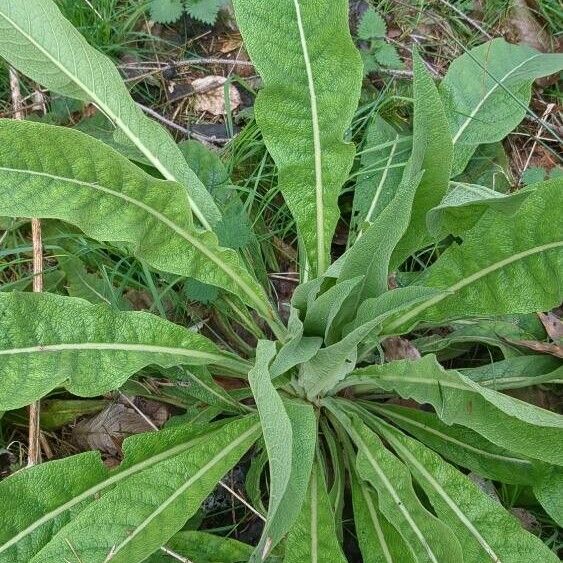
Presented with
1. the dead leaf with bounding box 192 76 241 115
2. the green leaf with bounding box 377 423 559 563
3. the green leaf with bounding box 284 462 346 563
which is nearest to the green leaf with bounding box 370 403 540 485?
the green leaf with bounding box 377 423 559 563

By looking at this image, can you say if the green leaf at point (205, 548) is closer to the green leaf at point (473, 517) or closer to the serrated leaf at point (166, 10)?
the green leaf at point (473, 517)

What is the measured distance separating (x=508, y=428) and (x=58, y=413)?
3.14ft

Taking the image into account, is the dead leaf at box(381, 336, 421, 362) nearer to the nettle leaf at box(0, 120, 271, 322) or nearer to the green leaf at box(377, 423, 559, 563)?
the green leaf at box(377, 423, 559, 563)

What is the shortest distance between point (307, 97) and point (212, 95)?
62 cm

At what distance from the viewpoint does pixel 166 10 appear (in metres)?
1.90

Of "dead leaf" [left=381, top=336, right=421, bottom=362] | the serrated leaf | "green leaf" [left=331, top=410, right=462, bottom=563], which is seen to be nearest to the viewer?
"green leaf" [left=331, top=410, right=462, bottom=563]

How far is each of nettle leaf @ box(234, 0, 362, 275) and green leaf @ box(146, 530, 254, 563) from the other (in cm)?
56

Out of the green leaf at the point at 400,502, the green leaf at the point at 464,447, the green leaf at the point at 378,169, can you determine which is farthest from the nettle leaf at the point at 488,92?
the green leaf at the point at 400,502

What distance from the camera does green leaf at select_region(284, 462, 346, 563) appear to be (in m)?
1.29

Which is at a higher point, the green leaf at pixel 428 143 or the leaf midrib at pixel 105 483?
the green leaf at pixel 428 143

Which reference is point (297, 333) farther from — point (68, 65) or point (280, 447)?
point (68, 65)

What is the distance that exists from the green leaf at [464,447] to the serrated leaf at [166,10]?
3.63 ft

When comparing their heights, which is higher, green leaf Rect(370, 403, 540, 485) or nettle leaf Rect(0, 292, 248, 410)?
nettle leaf Rect(0, 292, 248, 410)

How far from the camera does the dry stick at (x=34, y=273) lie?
1.50 m
